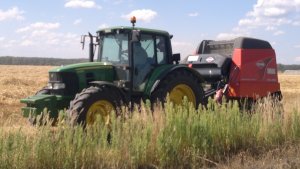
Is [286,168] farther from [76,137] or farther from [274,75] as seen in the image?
[274,75]

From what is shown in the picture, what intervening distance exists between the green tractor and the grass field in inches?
58.1

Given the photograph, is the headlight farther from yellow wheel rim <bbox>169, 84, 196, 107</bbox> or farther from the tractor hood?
yellow wheel rim <bbox>169, 84, 196, 107</bbox>

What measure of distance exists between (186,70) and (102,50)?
6.51 feet

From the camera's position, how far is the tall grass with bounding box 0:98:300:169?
5668 millimetres

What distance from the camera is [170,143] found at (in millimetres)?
6480

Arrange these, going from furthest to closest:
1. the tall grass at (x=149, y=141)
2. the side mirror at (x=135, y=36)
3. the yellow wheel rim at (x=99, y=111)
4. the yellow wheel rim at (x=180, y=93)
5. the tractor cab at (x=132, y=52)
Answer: the yellow wheel rim at (x=180, y=93) < the tractor cab at (x=132, y=52) < the side mirror at (x=135, y=36) < the yellow wheel rim at (x=99, y=111) < the tall grass at (x=149, y=141)

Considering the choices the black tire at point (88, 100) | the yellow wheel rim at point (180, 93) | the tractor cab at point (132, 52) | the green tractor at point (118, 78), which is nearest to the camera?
the black tire at point (88, 100)

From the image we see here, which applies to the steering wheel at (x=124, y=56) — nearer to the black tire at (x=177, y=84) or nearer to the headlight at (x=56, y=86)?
the black tire at (x=177, y=84)

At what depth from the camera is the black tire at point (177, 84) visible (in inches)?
372

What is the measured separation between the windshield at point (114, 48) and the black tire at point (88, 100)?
1.16 metres

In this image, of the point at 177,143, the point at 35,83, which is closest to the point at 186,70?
the point at 177,143

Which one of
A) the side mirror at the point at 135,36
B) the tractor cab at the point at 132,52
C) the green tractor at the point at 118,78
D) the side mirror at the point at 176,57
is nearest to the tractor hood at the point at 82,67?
the green tractor at the point at 118,78

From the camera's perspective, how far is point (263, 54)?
12.2 metres

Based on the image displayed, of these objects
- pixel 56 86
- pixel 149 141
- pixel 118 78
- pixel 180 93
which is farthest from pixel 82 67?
pixel 149 141
